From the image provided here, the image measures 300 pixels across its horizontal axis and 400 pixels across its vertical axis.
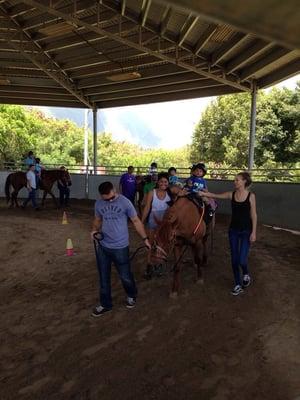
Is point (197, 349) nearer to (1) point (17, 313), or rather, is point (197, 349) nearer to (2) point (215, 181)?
(1) point (17, 313)

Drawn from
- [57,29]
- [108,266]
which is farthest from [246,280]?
[57,29]

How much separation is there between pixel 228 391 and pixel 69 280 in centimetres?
440

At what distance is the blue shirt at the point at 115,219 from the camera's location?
17.6 feet

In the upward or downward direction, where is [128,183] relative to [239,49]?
downward

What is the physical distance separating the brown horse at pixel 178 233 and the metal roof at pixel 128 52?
212 inches

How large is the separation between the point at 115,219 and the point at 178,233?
1.07m

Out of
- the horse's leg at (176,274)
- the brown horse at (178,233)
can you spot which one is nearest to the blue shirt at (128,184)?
the brown horse at (178,233)

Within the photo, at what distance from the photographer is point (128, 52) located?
15695mm

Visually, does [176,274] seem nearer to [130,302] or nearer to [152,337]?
[130,302]

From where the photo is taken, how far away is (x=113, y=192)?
17.5ft

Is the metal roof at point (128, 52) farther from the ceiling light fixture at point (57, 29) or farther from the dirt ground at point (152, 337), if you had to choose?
the dirt ground at point (152, 337)

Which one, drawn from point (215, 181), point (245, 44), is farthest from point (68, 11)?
point (215, 181)

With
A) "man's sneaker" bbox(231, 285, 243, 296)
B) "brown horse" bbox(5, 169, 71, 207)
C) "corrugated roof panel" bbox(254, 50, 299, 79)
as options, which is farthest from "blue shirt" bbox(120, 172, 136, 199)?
"man's sneaker" bbox(231, 285, 243, 296)

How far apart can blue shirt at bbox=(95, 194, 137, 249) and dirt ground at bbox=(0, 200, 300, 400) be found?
3.40ft
